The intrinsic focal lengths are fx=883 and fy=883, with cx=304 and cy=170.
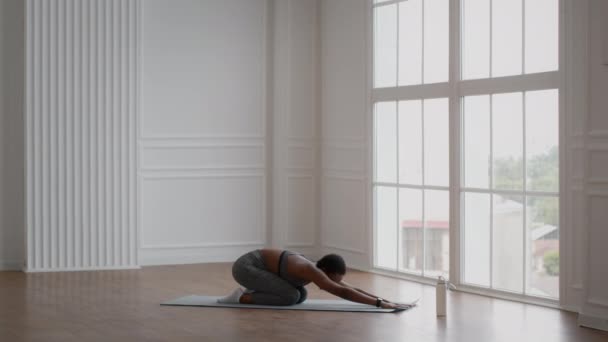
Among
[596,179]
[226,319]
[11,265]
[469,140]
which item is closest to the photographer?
[596,179]

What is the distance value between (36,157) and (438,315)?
4.64 metres

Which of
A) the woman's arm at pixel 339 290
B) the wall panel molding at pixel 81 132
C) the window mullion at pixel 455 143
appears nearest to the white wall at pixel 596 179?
the woman's arm at pixel 339 290

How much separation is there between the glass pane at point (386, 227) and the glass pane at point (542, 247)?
6.12 ft

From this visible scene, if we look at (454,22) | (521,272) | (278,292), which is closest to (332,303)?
(278,292)

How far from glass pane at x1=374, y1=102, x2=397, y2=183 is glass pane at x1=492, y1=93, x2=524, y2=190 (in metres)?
1.45

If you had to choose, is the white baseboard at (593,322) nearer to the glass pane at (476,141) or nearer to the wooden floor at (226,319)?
the wooden floor at (226,319)

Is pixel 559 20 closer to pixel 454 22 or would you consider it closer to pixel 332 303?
pixel 454 22

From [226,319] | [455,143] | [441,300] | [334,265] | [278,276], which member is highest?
[455,143]

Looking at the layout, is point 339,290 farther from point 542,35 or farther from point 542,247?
point 542,35

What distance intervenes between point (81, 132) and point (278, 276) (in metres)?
3.21

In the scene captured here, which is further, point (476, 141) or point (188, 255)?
point (188, 255)

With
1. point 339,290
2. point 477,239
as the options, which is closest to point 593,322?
point 477,239

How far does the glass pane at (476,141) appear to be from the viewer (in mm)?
7961

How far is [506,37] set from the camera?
25.3 ft
